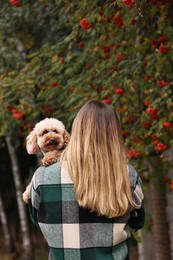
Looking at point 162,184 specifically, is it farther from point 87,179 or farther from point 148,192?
point 87,179

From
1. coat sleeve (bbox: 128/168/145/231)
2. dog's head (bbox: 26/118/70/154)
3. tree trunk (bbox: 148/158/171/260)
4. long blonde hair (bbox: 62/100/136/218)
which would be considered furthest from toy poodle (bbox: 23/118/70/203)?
tree trunk (bbox: 148/158/171/260)

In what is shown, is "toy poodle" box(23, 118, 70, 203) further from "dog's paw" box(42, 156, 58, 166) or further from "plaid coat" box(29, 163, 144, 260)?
"plaid coat" box(29, 163, 144, 260)

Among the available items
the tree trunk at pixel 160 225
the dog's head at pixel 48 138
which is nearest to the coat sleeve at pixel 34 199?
the dog's head at pixel 48 138

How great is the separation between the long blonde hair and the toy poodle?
27 centimetres

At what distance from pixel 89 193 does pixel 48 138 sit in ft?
1.53

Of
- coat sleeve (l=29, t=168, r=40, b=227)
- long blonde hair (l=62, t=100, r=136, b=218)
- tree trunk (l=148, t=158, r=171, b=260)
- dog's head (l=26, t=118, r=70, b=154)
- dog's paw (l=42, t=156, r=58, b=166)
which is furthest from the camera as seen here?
tree trunk (l=148, t=158, r=171, b=260)

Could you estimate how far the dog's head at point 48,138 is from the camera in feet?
10.4

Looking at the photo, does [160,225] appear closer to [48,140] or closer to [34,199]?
[48,140]

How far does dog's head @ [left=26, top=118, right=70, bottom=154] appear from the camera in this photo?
317 cm

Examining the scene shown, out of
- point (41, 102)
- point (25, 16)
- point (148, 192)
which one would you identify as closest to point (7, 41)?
point (25, 16)

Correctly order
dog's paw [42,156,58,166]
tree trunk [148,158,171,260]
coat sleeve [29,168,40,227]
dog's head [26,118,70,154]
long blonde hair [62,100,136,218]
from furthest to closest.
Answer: tree trunk [148,158,171,260] → dog's head [26,118,70,154] → dog's paw [42,156,58,166] → coat sleeve [29,168,40,227] → long blonde hair [62,100,136,218]

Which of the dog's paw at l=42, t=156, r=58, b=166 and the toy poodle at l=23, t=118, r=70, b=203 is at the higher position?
the toy poodle at l=23, t=118, r=70, b=203

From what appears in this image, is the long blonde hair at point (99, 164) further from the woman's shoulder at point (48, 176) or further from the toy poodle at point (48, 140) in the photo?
the toy poodle at point (48, 140)

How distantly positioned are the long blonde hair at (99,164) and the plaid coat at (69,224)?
0.06 m
